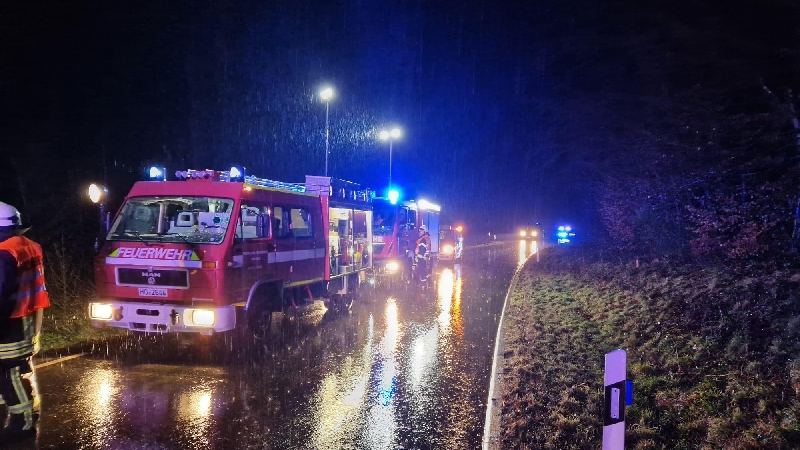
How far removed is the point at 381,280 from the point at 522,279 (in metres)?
4.64

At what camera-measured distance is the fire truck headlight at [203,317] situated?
23.1 feet

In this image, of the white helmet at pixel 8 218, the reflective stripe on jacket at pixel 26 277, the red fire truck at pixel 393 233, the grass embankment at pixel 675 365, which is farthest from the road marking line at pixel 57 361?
the red fire truck at pixel 393 233

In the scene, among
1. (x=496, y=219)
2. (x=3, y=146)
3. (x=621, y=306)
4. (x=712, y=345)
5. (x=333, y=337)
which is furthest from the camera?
(x=496, y=219)

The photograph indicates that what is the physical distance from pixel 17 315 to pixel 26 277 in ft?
1.04

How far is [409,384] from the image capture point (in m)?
6.61

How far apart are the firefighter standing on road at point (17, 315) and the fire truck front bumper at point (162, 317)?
2.29 meters

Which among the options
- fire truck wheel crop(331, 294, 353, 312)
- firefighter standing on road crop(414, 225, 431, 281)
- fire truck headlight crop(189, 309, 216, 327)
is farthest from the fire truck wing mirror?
firefighter standing on road crop(414, 225, 431, 281)

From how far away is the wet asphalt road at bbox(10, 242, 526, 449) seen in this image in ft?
16.1

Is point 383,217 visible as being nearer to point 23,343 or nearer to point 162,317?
point 162,317

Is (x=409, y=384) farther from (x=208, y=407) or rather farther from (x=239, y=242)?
(x=239, y=242)

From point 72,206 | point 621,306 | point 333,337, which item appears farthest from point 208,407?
point 72,206

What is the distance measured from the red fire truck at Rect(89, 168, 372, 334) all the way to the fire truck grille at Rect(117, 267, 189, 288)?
0.5 inches

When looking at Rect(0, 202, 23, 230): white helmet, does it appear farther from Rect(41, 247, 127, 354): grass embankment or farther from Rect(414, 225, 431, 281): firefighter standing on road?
Rect(414, 225, 431, 281): firefighter standing on road

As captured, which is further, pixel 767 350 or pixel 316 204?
pixel 316 204
